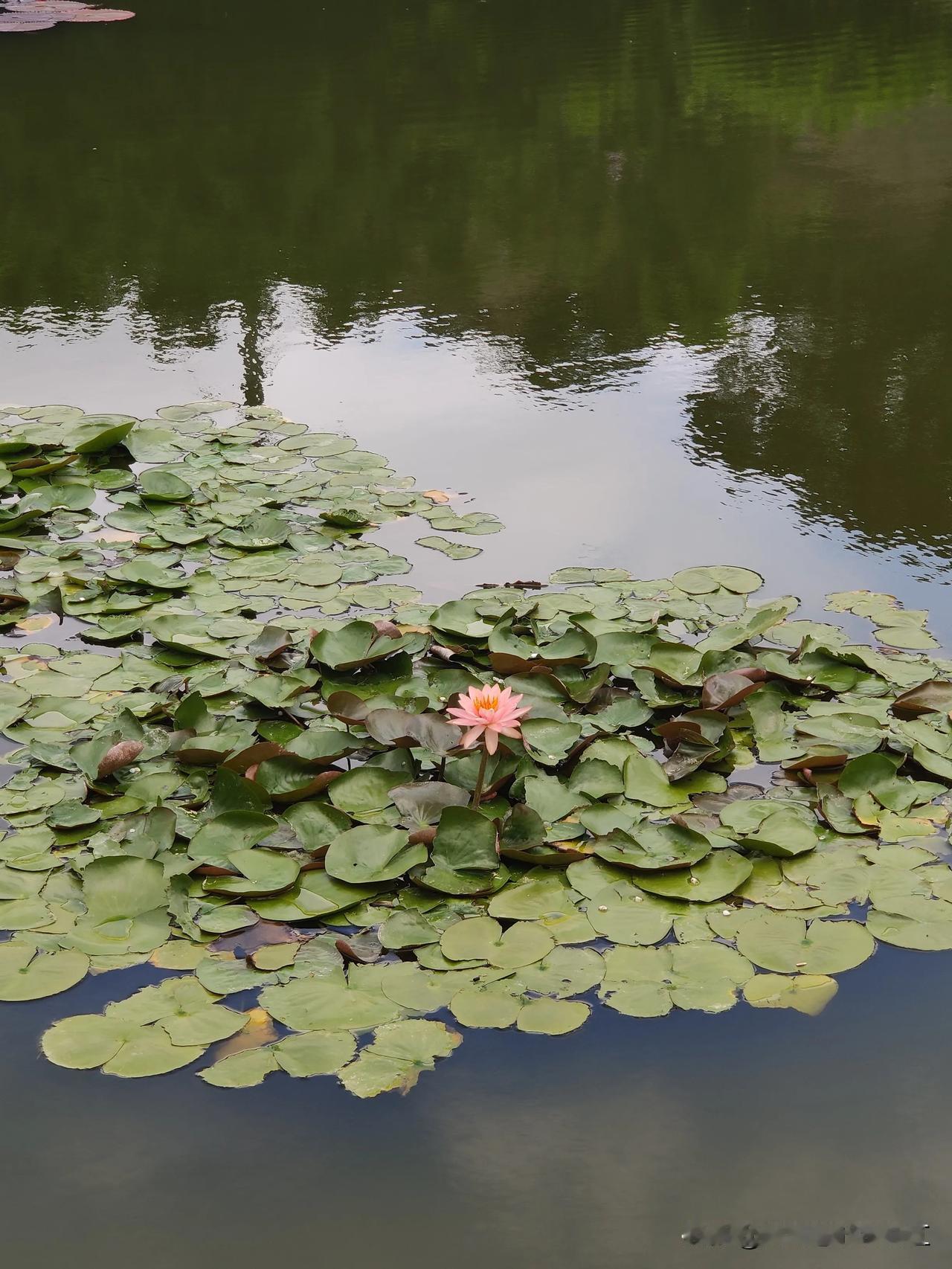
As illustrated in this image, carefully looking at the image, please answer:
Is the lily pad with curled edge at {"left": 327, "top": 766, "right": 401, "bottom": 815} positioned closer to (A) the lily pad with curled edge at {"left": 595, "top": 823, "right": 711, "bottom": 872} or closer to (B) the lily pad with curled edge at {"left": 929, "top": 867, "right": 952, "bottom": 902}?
(A) the lily pad with curled edge at {"left": 595, "top": 823, "right": 711, "bottom": 872}

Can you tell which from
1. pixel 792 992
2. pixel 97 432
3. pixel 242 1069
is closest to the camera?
pixel 242 1069

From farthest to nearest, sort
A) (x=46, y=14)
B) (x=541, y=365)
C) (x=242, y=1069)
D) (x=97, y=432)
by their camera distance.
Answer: (x=46, y=14) → (x=541, y=365) → (x=97, y=432) → (x=242, y=1069)

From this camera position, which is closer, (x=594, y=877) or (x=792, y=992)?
(x=792, y=992)

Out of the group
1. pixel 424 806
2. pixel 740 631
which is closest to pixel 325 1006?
pixel 424 806

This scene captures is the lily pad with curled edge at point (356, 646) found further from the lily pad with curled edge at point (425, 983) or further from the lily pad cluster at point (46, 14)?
the lily pad cluster at point (46, 14)

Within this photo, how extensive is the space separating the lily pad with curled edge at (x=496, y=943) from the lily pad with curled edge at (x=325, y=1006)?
13 centimetres

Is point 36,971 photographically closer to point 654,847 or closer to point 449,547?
point 654,847

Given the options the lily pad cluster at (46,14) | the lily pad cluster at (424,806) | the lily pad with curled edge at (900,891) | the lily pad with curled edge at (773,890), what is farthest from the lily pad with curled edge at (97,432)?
the lily pad cluster at (46,14)

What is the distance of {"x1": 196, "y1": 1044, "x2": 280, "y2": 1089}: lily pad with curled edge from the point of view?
1480 mm

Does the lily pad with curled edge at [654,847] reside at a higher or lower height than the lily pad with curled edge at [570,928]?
higher

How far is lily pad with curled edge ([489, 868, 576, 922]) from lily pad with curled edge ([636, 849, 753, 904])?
0.12 metres

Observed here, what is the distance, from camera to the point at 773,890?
1.78 m

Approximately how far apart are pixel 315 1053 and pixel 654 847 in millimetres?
619

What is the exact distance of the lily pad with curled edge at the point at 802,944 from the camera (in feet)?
5.39
